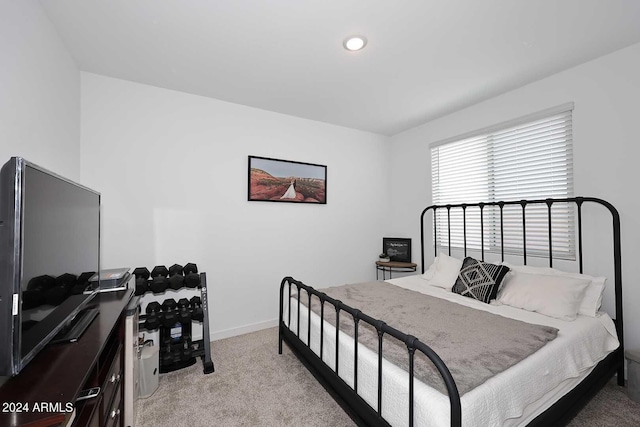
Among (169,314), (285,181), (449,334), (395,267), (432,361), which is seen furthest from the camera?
(395,267)

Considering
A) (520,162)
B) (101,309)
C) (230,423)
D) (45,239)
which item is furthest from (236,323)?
(520,162)

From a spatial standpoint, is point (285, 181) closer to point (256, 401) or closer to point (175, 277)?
point (175, 277)

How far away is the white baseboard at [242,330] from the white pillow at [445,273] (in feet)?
6.21

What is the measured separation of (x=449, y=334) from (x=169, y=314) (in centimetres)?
216

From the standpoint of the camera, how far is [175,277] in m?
2.35

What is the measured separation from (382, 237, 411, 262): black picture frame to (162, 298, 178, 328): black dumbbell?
9.36 ft

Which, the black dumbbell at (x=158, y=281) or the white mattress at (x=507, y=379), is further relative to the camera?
the black dumbbell at (x=158, y=281)

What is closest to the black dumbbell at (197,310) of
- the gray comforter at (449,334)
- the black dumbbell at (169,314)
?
the black dumbbell at (169,314)

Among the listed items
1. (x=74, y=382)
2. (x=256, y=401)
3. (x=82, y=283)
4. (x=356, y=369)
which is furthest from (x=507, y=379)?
(x=82, y=283)

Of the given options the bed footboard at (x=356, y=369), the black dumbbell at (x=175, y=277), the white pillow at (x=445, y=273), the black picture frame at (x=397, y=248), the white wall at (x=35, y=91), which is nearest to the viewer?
the bed footboard at (x=356, y=369)

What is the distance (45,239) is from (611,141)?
12.0 feet

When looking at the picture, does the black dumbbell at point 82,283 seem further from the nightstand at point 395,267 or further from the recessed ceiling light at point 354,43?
the nightstand at point 395,267

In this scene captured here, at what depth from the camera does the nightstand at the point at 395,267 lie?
3.61 meters

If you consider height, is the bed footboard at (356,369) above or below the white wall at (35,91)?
below
